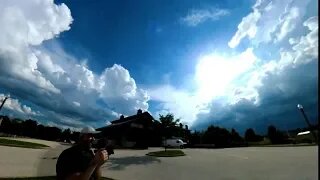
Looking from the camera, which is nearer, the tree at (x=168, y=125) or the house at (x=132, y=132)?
the tree at (x=168, y=125)

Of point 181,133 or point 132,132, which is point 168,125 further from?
point 132,132

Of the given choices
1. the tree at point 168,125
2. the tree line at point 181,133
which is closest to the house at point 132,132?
the tree line at point 181,133

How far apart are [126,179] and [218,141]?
48474mm

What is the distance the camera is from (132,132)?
65062 millimetres

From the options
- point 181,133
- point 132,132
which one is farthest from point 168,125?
point 132,132

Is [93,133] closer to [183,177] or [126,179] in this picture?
[126,179]

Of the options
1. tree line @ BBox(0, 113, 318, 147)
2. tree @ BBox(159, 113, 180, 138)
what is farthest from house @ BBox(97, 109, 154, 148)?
tree @ BBox(159, 113, 180, 138)

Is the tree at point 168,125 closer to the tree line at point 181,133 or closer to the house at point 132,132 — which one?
the tree line at point 181,133

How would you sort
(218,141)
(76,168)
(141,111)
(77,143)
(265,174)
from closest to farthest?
1. (76,168)
2. (77,143)
3. (265,174)
4. (218,141)
5. (141,111)

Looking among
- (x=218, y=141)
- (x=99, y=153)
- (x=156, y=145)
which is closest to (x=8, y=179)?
(x=99, y=153)

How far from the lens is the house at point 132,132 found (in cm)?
6282

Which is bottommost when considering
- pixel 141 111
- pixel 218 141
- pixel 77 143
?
pixel 77 143

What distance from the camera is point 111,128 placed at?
66.7m

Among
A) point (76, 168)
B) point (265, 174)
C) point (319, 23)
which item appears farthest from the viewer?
point (265, 174)
